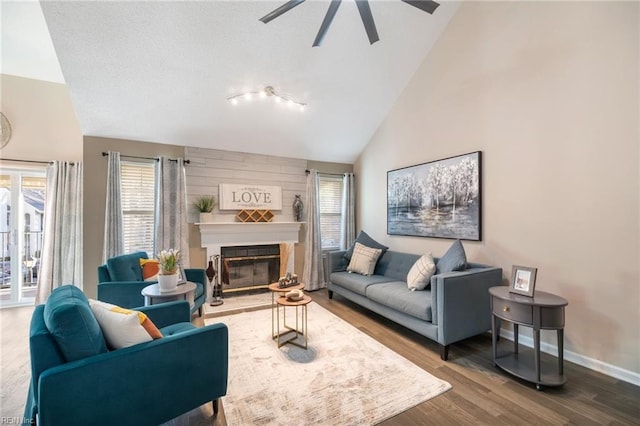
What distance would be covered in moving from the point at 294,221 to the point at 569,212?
379 centimetres

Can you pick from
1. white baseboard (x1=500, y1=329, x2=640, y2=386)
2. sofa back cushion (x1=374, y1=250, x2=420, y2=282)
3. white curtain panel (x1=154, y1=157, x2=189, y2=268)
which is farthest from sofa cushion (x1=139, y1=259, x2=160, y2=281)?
white baseboard (x1=500, y1=329, x2=640, y2=386)

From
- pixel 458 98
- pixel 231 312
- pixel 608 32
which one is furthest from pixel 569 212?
pixel 231 312

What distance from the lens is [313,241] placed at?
5.14m

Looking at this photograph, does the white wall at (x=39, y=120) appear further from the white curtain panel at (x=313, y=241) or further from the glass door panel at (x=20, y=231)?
the white curtain panel at (x=313, y=241)

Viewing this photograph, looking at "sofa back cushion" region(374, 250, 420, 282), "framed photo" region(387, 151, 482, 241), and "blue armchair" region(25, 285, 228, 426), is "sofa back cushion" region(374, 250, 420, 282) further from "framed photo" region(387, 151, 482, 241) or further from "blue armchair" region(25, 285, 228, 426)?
"blue armchair" region(25, 285, 228, 426)

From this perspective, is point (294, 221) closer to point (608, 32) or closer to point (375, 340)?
point (375, 340)

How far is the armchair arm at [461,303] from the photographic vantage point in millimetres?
2566

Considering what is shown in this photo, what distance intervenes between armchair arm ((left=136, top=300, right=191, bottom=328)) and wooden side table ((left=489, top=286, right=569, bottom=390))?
2.66 metres

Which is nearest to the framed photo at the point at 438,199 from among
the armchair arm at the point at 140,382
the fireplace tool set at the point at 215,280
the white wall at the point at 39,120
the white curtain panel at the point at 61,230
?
the fireplace tool set at the point at 215,280

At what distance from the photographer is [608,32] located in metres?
2.31

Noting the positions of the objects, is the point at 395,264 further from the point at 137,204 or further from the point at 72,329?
the point at 137,204

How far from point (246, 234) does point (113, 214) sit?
187cm

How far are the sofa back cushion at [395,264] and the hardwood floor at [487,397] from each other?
1136 millimetres

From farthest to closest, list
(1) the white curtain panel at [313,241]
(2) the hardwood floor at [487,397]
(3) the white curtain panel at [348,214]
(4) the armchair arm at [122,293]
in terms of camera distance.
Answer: (3) the white curtain panel at [348,214]
(1) the white curtain panel at [313,241]
(4) the armchair arm at [122,293]
(2) the hardwood floor at [487,397]
